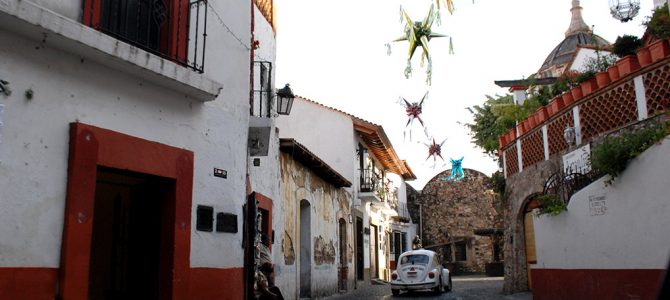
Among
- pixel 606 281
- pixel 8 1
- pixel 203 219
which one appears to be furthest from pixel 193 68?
pixel 606 281

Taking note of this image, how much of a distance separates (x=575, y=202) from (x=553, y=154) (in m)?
3.02

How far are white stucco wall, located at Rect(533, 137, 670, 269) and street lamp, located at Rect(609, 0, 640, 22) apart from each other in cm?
360

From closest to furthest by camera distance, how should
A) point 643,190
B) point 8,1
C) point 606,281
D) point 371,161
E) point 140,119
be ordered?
1. point 8,1
2. point 140,119
3. point 643,190
4. point 606,281
5. point 371,161

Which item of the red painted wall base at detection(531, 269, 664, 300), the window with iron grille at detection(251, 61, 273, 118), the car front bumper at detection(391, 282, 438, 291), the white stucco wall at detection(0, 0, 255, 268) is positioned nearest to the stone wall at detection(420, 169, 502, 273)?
the car front bumper at detection(391, 282, 438, 291)

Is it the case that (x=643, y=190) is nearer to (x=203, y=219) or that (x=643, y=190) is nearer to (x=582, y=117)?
(x=582, y=117)

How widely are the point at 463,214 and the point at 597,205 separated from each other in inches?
1130

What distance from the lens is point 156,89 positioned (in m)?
6.24

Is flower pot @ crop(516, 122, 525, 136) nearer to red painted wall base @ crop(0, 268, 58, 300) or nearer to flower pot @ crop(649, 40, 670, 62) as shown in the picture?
flower pot @ crop(649, 40, 670, 62)

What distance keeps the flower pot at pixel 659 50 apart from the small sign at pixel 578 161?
2411 millimetres

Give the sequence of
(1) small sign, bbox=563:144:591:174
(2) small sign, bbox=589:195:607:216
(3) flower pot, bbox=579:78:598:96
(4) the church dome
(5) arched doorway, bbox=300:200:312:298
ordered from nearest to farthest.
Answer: (2) small sign, bbox=589:195:607:216 < (3) flower pot, bbox=579:78:598:96 < (1) small sign, bbox=563:144:591:174 < (5) arched doorway, bbox=300:200:312:298 < (4) the church dome

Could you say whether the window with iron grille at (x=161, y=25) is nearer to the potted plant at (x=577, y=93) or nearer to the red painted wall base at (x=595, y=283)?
the red painted wall base at (x=595, y=283)

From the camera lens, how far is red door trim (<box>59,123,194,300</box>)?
520 cm

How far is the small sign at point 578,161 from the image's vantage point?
473 inches

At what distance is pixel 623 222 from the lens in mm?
9531
